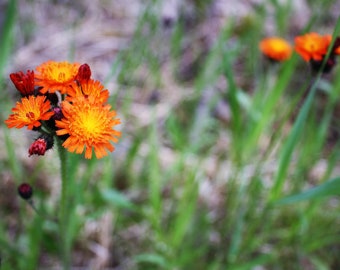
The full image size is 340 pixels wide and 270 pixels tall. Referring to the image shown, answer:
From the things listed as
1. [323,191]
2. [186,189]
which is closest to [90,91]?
[323,191]

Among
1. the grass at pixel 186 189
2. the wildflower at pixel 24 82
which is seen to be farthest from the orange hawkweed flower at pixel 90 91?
the grass at pixel 186 189

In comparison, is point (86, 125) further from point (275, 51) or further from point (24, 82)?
point (275, 51)

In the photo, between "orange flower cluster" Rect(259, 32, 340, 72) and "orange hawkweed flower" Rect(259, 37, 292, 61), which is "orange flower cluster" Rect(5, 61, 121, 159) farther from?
"orange hawkweed flower" Rect(259, 37, 292, 61)

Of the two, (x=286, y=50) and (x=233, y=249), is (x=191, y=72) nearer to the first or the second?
(x=286, y=50)

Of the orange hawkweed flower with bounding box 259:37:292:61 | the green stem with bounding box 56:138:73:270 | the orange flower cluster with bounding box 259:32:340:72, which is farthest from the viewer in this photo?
the orange hawkweed flower with bounding box 259:37:292:61

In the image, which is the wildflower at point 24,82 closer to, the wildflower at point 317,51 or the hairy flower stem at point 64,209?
the hairy flower stem at point 64,209

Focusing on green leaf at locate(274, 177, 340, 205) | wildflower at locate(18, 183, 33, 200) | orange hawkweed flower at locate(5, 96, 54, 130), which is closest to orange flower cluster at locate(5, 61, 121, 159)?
orange hawkweed flower at locate(5, 96, 54, 130)
